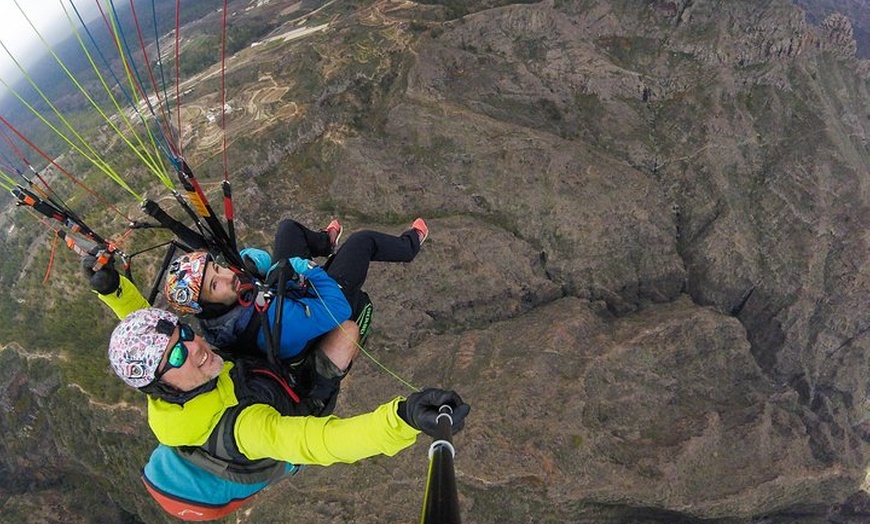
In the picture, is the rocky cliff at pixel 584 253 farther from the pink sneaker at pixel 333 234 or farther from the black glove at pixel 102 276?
the black glove at pixel 102 276

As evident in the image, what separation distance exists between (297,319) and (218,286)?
113 centimetres

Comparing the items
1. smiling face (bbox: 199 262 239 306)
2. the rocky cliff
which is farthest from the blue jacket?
the rocky cliff

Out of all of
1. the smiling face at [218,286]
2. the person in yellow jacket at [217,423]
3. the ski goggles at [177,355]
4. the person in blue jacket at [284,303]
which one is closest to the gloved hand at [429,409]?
the person in yellow jacket at [217,423]

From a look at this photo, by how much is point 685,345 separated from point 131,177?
3434cm

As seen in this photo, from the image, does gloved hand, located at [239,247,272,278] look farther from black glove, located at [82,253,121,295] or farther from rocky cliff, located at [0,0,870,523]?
rocky cliff, located at [0,0,870,523]

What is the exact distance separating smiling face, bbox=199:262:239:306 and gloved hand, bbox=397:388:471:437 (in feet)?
10.7

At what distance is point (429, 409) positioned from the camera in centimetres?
448

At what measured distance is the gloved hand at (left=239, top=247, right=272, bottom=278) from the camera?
808 cm

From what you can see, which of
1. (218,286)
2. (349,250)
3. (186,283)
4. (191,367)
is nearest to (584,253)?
(349,250)

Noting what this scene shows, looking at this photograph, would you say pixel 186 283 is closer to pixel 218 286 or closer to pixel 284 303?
pixel 218 286

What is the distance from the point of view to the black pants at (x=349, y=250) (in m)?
9.01

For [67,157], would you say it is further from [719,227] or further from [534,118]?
[719,227]

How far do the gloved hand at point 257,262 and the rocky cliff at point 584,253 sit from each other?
767 inches

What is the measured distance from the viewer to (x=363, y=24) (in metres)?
37.8
